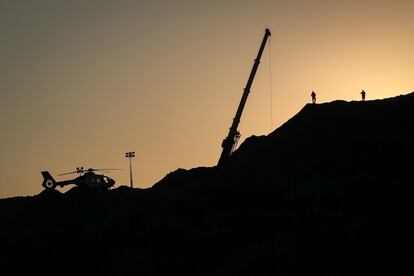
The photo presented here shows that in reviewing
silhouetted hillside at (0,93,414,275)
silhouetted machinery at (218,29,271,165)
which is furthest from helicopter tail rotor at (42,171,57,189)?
silhouetted machinery at (218,29,271,165)

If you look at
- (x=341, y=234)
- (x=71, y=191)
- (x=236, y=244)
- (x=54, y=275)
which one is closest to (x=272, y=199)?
(x=236, y=244)

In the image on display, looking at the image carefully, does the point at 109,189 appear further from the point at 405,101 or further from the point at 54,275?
the point at 405,101

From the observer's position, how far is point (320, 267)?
50.1m

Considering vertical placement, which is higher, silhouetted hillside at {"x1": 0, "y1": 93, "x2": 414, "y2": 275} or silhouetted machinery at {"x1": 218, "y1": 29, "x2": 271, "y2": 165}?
silhouetted machinery at {"x1": 218, "y1": 29, "x2": 271, "y2": 165}

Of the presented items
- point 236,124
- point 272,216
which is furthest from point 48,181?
point 272,216

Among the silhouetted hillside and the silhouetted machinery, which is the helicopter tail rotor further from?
the silhouetted machinery

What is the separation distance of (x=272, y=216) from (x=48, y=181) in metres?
33.5

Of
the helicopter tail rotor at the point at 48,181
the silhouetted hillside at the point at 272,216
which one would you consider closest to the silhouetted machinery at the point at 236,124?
the silhouetted hillside at the point at 272,216

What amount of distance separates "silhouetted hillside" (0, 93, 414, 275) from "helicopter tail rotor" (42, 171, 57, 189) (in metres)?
6.49

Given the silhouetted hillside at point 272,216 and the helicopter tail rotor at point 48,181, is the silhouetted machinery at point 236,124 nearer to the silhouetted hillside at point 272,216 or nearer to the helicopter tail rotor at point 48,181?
the silhouetted hillside at point 272,216

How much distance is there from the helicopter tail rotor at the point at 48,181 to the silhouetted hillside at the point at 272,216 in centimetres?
649

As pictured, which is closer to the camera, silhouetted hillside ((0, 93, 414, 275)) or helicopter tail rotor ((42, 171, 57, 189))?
silhouetted hillside ((0, 93, 414, 275))

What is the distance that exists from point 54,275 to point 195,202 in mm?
14212

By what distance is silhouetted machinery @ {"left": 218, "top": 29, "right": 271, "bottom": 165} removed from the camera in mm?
80312
